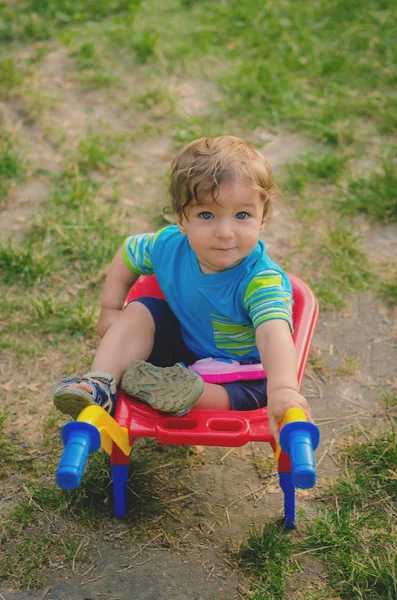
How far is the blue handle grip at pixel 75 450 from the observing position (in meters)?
1.81

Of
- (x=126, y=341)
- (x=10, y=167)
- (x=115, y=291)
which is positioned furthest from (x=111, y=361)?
(x=10, y=167)

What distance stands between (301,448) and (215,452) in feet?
2.93

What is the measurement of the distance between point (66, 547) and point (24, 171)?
2.28 metres

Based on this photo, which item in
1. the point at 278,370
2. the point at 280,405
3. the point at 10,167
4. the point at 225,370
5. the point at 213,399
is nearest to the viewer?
the point at 280,405

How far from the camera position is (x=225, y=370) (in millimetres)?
2457

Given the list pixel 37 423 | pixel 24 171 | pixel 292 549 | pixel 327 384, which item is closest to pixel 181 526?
pixel 292 549

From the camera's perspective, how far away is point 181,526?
2359 mm

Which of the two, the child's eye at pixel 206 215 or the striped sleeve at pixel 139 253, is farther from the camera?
the striped sleeve at pixel 139 253

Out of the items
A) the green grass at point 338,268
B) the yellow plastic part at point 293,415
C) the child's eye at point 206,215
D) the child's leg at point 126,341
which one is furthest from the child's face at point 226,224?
the green grass at point 338,268

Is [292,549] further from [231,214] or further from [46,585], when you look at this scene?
→ [231,214]

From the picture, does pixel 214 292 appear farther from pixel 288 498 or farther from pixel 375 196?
pixel 375 196

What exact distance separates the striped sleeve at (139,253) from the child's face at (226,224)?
0.31m

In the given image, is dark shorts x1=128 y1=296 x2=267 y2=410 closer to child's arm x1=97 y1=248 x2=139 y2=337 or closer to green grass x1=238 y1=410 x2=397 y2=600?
child's arm x1=97 y1=248 x2=139 y2=337

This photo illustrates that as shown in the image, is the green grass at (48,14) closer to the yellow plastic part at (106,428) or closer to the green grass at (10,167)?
the green grass at (10,167)
